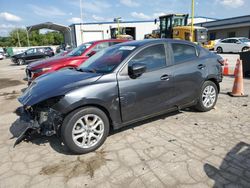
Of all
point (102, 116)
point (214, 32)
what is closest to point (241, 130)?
point (102, 116)

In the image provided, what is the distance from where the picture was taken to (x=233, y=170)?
287 centimetres

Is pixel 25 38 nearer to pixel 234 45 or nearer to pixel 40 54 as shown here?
pixel 40 54

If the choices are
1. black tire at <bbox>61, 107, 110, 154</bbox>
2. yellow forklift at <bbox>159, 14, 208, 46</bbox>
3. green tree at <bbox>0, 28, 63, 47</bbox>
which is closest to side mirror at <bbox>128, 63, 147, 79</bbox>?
black tire at <bbox>61, 107, 110, 154</bbox>

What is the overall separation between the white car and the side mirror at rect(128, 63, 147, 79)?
63.3 ft

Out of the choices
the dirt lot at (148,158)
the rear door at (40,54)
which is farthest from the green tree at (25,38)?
the dirt lot at (148,158)

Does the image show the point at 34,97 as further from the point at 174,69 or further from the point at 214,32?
the point at 214,32

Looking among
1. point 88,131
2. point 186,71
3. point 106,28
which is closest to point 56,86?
point 88,131

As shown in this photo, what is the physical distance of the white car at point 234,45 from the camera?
1998 cm

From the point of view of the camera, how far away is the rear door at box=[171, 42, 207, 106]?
429cm

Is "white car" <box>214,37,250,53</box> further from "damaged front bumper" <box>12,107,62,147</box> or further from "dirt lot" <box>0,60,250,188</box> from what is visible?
"damaged front bumper" <box>12,107,62,147</box>

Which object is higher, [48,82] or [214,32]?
[214,32]

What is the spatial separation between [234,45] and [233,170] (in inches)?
815

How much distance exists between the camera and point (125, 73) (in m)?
3.66

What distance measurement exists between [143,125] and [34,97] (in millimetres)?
2105
